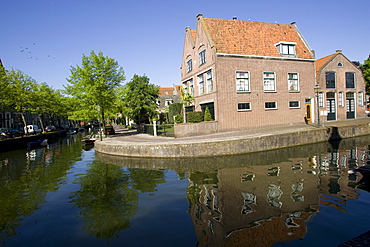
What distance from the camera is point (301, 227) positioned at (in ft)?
19.4

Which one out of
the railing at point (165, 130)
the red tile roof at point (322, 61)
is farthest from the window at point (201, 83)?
the red tile roof at point (322, 61)

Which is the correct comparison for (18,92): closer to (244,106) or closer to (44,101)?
(44,101)

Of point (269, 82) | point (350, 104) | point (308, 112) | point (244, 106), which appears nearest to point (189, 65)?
point (244, 106)

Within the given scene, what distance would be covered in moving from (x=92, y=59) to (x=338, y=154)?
26.7m

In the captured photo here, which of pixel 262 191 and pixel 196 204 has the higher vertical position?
pixel 262 191

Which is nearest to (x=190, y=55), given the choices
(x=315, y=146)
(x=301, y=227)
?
(x=315, y=146)

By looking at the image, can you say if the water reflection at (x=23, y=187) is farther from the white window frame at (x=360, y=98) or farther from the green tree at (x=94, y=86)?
the white window frame at (x=360, y=98)

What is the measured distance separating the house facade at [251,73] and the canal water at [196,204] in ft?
32.5

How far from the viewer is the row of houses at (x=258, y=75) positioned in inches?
885

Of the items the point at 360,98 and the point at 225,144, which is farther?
the point at 360,98

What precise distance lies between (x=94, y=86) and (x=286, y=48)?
2238 centimetres

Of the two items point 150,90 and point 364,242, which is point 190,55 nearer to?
point 150,90

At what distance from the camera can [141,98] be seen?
120 feet

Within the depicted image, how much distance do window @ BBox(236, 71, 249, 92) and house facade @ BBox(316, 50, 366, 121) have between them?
36.4 ft
